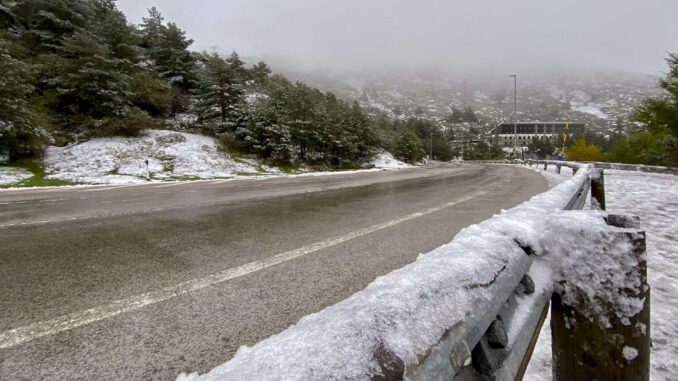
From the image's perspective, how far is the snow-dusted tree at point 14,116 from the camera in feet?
47.5

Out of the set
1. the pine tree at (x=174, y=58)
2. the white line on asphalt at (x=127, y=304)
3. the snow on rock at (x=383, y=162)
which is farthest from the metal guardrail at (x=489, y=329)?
the snow on rock at (x=383, y=162)

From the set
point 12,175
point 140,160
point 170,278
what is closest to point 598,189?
point 170,278

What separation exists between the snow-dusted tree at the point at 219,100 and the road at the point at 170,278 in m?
23.0

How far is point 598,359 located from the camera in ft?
3.67

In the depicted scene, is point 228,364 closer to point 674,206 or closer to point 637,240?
point 637,240

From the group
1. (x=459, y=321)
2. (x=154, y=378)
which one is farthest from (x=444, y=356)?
(x=154, y=378)

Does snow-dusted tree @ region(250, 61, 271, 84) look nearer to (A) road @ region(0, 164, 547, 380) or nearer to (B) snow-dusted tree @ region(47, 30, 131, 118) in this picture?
(B) snow-dusted tree @ region(47, 30, 131, 118)

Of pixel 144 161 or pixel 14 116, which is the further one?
pixel 144 161

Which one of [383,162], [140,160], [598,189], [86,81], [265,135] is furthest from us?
[383,162]

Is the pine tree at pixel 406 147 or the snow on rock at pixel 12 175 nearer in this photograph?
the snow on rock at pixel 12 175

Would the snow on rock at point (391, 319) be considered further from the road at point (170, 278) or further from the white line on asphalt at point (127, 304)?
the white line on asphalt at point (127, 304)

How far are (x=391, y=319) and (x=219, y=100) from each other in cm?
2995

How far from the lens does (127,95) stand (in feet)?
73.1

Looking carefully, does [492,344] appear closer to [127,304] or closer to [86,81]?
[127,304]
